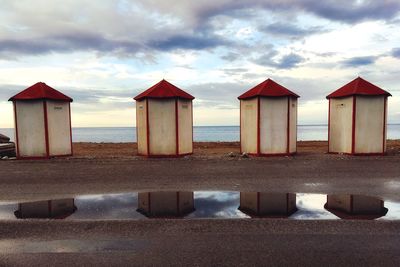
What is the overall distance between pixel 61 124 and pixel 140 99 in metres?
4.22

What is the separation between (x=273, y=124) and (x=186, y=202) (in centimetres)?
913

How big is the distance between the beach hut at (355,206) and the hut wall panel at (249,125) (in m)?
8.08

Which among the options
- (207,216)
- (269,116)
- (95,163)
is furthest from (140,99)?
(207,216)

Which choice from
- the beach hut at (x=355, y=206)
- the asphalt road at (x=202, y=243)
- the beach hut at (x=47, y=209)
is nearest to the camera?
the asphalt road at (x=202, y=243)

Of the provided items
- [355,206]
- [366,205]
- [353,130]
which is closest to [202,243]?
[355,206]

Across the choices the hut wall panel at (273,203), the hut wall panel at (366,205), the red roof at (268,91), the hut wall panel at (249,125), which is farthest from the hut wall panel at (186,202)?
the red roof at (268,91)

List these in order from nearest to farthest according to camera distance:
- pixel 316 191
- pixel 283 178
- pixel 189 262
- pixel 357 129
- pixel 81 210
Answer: pixel 189 262 → pixel 81 210 → pixel 316 191 → pixel 283 178 → pixel 357 129

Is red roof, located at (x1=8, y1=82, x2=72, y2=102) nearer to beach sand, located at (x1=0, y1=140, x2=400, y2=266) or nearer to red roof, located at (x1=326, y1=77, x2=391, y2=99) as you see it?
beach sand, located at (x1=0, y1=140, x2=400, y2=266)

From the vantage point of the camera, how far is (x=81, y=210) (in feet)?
22.7

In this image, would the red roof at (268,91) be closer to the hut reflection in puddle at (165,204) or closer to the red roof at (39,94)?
the hut reflection in puddle at (165,204)

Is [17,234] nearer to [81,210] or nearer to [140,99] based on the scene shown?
[81,210]

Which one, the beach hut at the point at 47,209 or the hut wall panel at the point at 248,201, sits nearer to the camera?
the beach hut at the point at 47,209

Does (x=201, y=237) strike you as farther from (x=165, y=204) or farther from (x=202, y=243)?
(x=165, y=204)

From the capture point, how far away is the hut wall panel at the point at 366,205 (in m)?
6.60
